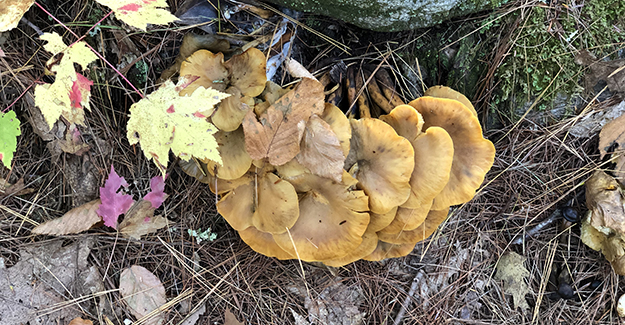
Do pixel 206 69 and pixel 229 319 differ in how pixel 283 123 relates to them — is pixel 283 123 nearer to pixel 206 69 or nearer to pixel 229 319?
pixel 206 69

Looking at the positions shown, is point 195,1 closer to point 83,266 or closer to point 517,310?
point 83,266

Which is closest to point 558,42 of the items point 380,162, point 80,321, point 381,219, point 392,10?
point 392,10

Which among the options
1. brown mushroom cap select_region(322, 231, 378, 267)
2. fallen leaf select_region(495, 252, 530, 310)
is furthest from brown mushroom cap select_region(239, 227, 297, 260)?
fallen leaf select_region(495, 252, 530, 310)

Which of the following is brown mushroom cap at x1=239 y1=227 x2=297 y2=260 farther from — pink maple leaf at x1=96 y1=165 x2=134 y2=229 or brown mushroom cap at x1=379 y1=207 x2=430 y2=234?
pink maple leaf at x1=96 y1=165 x2=134 y2=229

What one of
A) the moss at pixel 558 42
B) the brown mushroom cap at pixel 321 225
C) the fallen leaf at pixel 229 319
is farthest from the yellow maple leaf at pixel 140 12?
the moss at pixel 558 42

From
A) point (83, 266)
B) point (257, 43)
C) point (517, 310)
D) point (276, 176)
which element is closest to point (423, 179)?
point (276, 176)

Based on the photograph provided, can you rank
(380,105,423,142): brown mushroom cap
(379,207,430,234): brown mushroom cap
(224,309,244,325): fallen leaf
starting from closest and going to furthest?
(380,105,423,142): brown mushroom cap
(379,207,430,234): brown mushroom cap
(224,309,244,325): fallen leaf
